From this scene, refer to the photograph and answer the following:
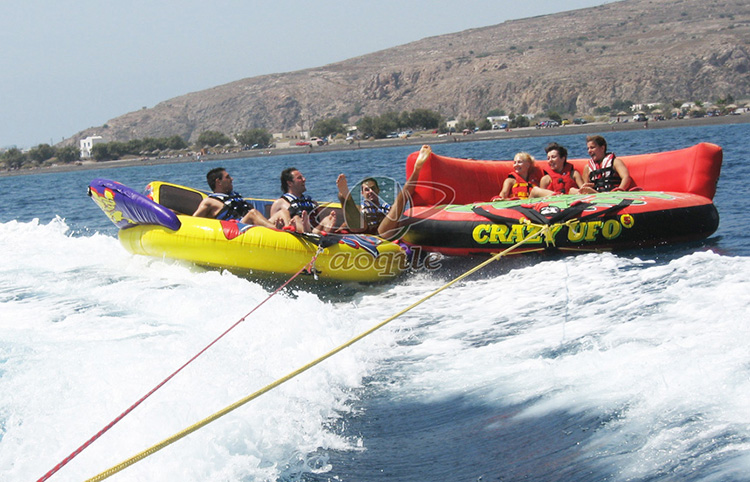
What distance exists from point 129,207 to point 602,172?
508 cm

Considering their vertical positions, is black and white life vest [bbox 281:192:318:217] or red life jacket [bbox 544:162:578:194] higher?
black and white life vest [bbox 281:192:318:217]

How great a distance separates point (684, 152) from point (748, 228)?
3.72ft

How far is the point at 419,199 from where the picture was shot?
7965 millimetres

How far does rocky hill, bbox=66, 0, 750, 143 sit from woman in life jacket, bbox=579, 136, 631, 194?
103m

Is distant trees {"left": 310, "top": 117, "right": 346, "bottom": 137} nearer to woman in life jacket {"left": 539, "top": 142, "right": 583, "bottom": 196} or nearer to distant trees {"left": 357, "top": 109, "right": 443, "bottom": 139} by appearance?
distant trees {"left": 357, "top": 109, "right": 443, "bottom": 139}

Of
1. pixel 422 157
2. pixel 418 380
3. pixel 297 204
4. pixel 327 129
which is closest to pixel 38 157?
pixel 327 129

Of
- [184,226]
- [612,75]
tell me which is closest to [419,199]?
[184,226]

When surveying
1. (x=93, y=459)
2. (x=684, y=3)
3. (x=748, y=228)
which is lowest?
(x=748, y=228)

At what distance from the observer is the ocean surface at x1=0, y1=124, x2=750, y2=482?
2.91 meters

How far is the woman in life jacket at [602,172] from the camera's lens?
7547 millimetres

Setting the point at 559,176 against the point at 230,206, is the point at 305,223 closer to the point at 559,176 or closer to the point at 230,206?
the point at 230,206

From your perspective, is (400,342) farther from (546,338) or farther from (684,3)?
(684,3)

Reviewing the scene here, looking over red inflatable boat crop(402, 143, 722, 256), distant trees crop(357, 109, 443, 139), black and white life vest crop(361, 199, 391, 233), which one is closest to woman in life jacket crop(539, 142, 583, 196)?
red inflatable boat crop(402, 143, 722, 256)

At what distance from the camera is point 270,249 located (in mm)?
6789
